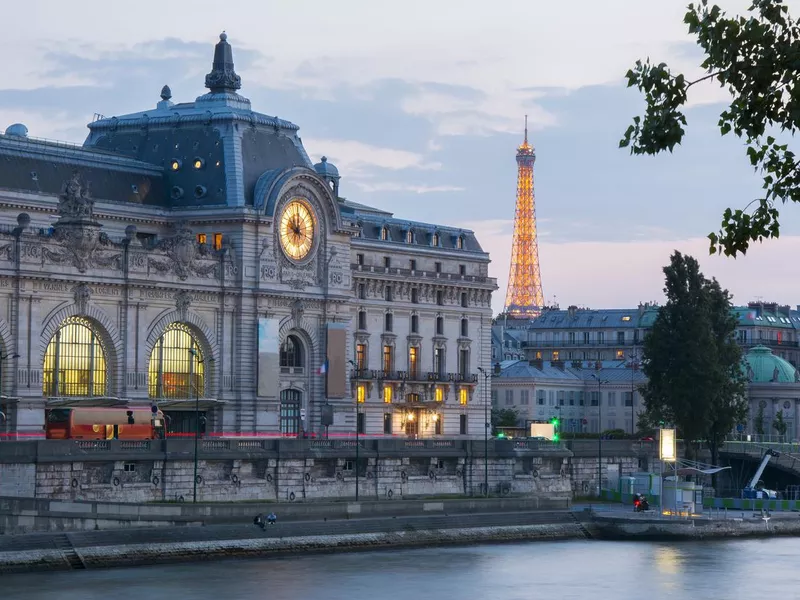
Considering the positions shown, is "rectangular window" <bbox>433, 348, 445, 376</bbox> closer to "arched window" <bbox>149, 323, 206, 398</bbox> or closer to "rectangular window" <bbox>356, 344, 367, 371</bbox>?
"rectangular window" <bbox>356, 344, 367, 371</bbox>

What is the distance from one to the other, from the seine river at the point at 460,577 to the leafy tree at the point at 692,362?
30.7 m

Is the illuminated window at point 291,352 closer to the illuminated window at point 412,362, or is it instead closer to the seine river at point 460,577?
the illuminated window at point 412,362

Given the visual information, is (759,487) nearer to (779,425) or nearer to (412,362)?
(412,362)

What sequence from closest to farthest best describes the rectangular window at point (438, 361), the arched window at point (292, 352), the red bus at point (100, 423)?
the red bus at point (100, 423), the arched window at point (292, 352), the rectangular window at point (438, 361)

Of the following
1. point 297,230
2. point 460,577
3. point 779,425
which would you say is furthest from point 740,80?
point 779,425

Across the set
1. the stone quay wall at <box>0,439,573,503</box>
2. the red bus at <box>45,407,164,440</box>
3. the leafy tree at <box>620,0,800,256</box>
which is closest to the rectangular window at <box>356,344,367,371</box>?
the stone quay wall at <box>0,439,573,503</box>

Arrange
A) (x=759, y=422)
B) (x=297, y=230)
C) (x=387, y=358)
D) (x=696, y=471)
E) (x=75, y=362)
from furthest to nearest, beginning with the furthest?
(x=759, y=422) < (x=387, y=358) < (x=297, y=230) < (x=696, y=471) < (x=75, y=362)

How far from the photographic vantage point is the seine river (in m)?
78.2

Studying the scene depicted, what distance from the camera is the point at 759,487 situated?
13738 cm

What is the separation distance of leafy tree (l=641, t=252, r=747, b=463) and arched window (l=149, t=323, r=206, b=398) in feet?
103

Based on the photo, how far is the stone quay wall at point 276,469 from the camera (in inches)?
3644

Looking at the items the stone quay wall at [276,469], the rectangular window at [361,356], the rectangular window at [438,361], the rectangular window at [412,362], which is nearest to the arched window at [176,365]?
the stone quay wall at [276,469]

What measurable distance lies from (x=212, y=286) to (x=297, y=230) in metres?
9.66

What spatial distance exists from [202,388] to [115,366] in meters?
8.57
